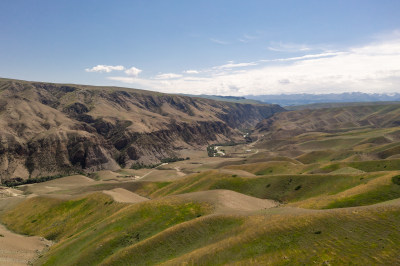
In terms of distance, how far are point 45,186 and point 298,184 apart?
158 metres

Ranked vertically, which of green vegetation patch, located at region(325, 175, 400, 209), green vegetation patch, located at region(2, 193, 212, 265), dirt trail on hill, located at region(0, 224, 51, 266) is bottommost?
dirt trail on hill, located at region(0, 224, 51, 266)

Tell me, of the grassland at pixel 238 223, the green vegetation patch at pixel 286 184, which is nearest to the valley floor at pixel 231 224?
the grassland at pixel 238 223

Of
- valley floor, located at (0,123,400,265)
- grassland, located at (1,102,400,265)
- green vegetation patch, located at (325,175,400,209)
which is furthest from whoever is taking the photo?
green vegetation patch, located at (325,175,400,209)

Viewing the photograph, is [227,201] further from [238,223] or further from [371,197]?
[371,197]

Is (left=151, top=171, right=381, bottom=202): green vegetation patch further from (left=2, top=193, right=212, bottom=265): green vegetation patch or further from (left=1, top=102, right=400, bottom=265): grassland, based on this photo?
(left=2, top=193, right=212, bottom=265): green vegetation patch

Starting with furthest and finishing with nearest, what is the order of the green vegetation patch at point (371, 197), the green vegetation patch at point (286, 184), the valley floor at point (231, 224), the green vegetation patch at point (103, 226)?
1. the green vegetation patch at point (286, 184)
2. the green vegetation patch at point (103, 226)
3. the green vegetation patch at point (371, 197)
4. the valley floor at point (231, 224)

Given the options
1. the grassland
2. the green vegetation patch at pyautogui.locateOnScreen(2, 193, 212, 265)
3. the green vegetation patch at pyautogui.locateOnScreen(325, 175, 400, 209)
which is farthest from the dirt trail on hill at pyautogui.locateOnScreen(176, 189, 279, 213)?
the green vegetation patch at pyautogui.locateOnScreen(325, 175, 400, 209)

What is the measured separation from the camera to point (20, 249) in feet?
185

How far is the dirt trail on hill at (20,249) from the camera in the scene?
49550mm

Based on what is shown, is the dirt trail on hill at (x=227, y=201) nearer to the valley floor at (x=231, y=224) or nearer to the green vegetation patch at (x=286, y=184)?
the valley floor at (x=231, y=224)

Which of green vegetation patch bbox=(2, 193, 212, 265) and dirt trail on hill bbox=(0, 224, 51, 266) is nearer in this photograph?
green vegetation patch bbox=(2, 193, 212, 265)

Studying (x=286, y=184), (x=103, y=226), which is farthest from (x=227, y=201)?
(x=286, y=184)

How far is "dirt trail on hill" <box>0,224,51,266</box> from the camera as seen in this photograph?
4955cm

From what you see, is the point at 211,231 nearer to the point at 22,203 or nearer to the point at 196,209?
the point at 196,209
